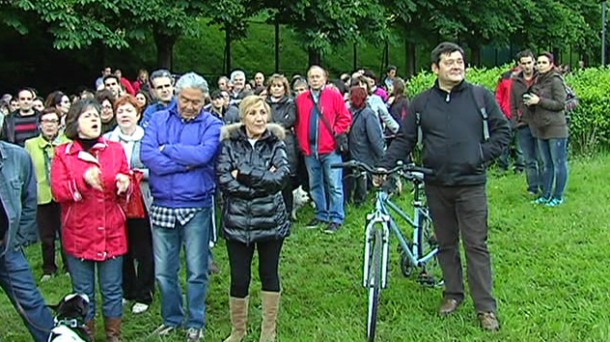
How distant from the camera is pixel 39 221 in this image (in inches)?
301

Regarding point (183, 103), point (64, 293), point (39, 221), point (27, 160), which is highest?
point (183, 103)

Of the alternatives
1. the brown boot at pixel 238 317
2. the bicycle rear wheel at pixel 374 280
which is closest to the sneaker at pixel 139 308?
the brown boot at pixel 238 317

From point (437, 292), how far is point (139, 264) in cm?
234

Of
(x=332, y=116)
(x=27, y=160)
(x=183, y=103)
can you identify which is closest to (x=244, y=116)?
(x=183, y=103)

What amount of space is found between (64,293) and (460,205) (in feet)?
11.3

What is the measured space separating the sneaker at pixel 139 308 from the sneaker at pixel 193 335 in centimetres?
86

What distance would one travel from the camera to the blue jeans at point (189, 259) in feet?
18.2

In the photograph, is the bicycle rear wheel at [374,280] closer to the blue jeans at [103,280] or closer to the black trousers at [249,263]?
the black trousers at [249,263]

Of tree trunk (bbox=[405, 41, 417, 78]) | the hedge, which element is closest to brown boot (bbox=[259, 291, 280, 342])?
the hedge

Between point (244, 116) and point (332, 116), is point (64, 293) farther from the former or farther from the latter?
point (332, 116)

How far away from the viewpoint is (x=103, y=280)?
542 cm

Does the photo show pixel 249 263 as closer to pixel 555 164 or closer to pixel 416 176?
pixel 416 176

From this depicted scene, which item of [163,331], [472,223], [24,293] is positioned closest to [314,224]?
[163,331]

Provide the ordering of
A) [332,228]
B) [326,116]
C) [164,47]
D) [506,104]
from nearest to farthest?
[326,116], [332,228], [506,104], [164,47]
